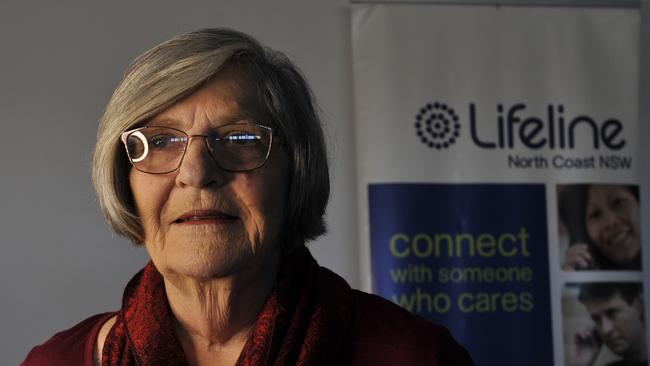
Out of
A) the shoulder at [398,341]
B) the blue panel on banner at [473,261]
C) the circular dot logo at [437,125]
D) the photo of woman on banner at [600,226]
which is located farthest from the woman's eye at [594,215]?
the shoulder at [398,341]

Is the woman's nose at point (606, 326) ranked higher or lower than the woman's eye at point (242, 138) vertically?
lower

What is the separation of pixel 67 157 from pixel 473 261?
5.23ft

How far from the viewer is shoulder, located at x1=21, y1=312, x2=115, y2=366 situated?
4.60 feet

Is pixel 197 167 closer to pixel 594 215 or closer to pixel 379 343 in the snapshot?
pixel 379 343

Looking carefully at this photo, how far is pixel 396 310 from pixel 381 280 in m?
1.80

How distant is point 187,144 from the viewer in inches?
49.7

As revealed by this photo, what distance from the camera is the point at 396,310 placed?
1.44 metres

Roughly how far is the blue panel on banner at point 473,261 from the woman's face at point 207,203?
1.94 metres

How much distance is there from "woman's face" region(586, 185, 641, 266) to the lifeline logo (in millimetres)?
130

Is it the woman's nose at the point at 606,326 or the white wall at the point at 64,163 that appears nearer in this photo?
the white wall at the point at 64,163

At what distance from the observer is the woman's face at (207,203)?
1257 millimetres

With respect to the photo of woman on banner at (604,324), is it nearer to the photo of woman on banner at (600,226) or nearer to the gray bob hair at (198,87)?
the photo of woman on banner at (600,226)

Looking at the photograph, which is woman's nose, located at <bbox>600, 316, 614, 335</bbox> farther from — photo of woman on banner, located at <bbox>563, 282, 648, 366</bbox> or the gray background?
the gray background

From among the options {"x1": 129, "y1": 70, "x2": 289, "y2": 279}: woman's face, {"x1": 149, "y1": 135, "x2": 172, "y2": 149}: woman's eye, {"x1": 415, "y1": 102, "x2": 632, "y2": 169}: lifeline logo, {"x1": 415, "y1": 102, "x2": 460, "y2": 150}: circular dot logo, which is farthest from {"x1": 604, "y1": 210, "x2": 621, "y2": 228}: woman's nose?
{"x1": 149, "y1": 135, "x2": 172, "y2": 149}: woman's eye
